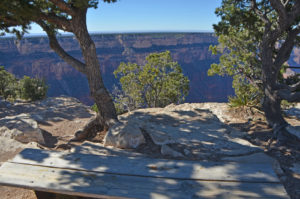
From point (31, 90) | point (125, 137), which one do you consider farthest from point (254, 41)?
point (31, 90)

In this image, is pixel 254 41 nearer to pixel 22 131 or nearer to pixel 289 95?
pixel 289 95

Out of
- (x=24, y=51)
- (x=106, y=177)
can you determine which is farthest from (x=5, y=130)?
(x=24, y=51)

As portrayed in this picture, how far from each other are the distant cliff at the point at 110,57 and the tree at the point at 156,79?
3926 cm

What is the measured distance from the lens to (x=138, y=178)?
219cm

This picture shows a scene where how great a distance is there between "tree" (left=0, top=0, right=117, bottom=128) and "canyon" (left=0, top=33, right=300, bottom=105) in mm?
41617

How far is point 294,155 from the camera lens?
366cm

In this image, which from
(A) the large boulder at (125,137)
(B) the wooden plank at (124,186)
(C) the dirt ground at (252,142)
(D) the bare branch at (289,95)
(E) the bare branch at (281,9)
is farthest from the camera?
(D) the bare branch at (289,95)

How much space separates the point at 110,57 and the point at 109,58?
39 centimetres

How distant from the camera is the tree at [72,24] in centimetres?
402

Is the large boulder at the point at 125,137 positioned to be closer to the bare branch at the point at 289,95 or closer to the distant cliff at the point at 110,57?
the bare branch at the point at 289,95

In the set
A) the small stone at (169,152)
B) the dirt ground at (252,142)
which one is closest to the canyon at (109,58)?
the dirt ground at (252,142)

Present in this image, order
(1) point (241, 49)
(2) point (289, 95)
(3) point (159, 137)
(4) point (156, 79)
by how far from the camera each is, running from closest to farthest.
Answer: (3) point (159, 137)
(2) point (289, 95)
(1) point (241, 49)
(4) point (156, 79)

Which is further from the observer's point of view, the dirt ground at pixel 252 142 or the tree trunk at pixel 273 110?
the tree trunk at pixel 273 110

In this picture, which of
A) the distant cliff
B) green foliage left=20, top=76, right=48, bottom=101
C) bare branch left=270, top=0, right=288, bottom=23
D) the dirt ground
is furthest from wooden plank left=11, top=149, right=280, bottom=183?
the distant cliff
